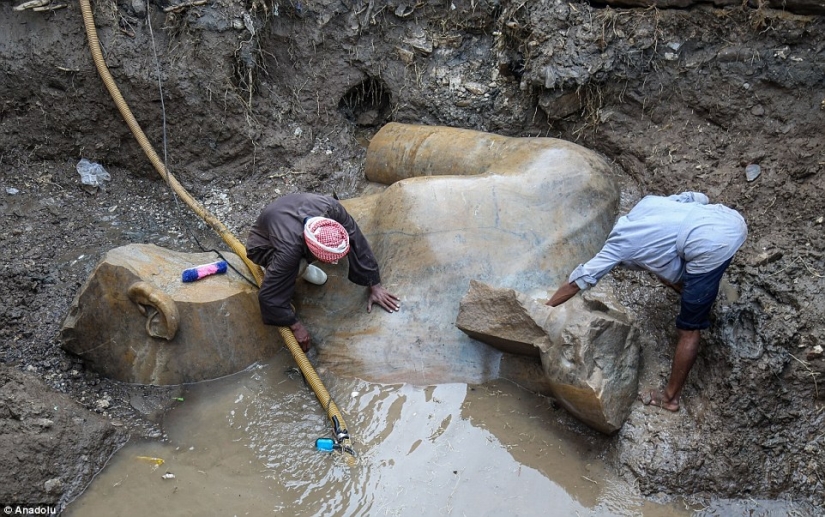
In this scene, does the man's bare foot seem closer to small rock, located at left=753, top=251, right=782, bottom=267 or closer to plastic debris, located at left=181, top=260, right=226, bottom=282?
small rock, located at left=753, top=251, right=782, bottom=267

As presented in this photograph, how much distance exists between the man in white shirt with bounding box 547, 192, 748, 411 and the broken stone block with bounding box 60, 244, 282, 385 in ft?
6.98

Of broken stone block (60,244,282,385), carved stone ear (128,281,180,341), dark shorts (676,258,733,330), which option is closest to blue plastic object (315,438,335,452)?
broken stone block (60,244,282,385)

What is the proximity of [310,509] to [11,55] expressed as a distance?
4566 millimetres

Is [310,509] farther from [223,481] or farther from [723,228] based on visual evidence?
[723,228]

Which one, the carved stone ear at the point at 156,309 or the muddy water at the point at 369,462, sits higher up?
the carved stone ear at the point at 156,309

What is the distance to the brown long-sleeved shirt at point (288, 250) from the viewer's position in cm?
414

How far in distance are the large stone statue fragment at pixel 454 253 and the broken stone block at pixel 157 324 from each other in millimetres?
516

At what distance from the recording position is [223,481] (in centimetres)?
376

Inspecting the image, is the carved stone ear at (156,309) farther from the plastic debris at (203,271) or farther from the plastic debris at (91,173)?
the plastic debris at (91,173)

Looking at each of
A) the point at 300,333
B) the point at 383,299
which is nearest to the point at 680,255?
the point at 383,299

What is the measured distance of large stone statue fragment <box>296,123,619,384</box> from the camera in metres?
4.30

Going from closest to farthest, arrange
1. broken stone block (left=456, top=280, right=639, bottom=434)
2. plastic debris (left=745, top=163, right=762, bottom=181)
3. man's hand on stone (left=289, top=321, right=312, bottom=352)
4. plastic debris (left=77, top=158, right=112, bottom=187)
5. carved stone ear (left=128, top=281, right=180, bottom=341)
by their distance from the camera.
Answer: broken stone block (left=456, top=280, right=639, bottom=434), carved stone ear (left=128, top=281, right=180, bottom=341), man's hand on stone (left=289, top=321, right=312, bottom=352), plastic debris (left=745, top=163, right=762, bottom=181), plastic debris (left=77, top=158, right=112, bottom=187)

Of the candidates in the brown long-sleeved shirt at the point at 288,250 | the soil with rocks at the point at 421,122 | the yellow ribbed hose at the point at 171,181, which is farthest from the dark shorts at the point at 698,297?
the yellow ribbed hose at the point at 171,181

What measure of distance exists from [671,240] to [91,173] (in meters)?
4.81
